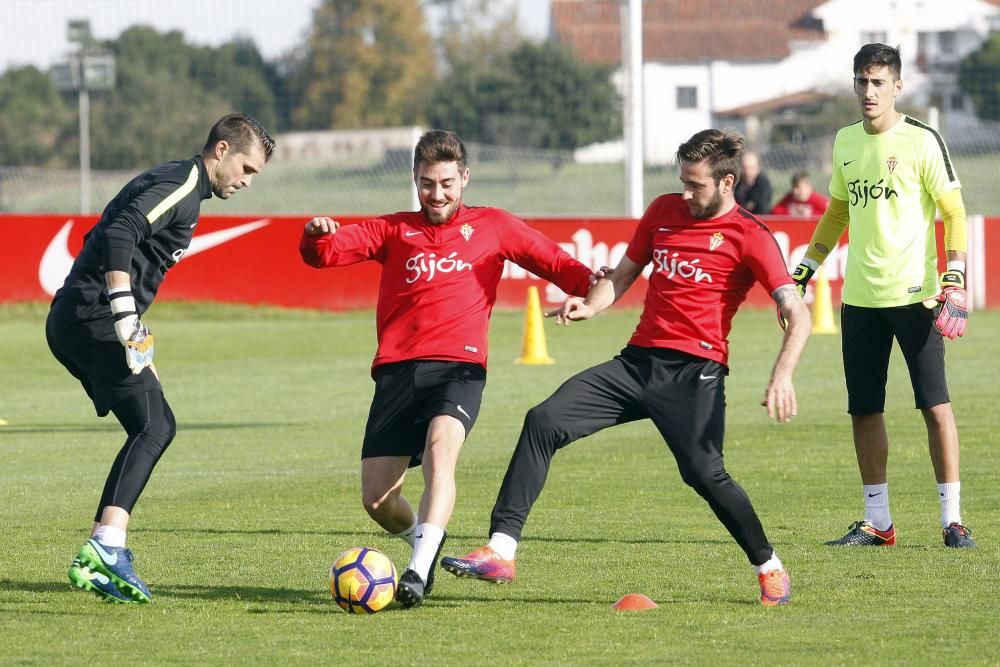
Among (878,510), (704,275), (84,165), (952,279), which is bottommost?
(878,510)

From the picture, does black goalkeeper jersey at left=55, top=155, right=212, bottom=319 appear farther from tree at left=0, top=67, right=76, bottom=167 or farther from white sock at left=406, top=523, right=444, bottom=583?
tree at left=0, top=67, right=76, bottom=167

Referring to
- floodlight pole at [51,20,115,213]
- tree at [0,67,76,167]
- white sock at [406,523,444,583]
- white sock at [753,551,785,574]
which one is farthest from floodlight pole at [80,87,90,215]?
white sock at [753,551,785,574]

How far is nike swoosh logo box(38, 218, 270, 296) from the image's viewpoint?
21766 mm

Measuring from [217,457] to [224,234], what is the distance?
11688 millimetres

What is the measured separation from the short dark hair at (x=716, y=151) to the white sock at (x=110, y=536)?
8.46ft

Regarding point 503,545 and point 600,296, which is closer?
point 503,545

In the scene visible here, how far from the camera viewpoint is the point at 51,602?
6.41 meters

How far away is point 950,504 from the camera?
7633 mm

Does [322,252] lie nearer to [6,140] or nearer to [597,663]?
[597,663]

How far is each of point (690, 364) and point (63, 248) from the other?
16747mm

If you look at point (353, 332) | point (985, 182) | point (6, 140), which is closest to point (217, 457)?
point (353, 332)

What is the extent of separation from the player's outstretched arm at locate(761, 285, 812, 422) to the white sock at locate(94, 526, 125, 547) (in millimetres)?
2485

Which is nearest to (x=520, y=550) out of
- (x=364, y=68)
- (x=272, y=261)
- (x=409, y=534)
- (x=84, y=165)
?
(x=409, y=534)

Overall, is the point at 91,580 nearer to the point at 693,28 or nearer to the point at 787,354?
the point at 787,354
